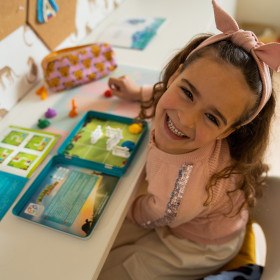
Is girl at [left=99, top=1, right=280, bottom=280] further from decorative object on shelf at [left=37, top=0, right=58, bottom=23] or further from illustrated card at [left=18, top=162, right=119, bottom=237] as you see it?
decorative object on shelf at [left=37, top=0, right=58, bottom=23]

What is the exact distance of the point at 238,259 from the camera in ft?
2.69

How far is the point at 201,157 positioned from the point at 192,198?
4.0 inches

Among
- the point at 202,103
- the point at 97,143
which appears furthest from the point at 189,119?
the point at 97,143

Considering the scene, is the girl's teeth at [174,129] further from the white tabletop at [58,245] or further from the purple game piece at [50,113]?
the purple game piece at [50,113]

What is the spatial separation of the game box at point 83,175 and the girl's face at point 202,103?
0.17 m

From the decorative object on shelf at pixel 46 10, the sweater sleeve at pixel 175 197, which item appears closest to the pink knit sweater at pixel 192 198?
the sweater sleeve at pixel 175 197

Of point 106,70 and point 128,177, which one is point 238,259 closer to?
point 128,177

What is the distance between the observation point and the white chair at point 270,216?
0.70 meters

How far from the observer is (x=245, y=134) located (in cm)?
72

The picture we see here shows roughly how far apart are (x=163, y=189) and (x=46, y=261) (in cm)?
31

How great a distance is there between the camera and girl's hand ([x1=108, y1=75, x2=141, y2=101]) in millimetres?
925

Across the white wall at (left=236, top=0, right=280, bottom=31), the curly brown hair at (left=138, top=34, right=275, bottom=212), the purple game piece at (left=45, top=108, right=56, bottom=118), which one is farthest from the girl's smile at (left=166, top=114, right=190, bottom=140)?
the white wall at (left=236, top=0, right=280, bottom=31)

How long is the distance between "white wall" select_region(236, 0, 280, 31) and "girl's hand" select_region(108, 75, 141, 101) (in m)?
1.95

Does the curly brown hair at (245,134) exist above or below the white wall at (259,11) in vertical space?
below
